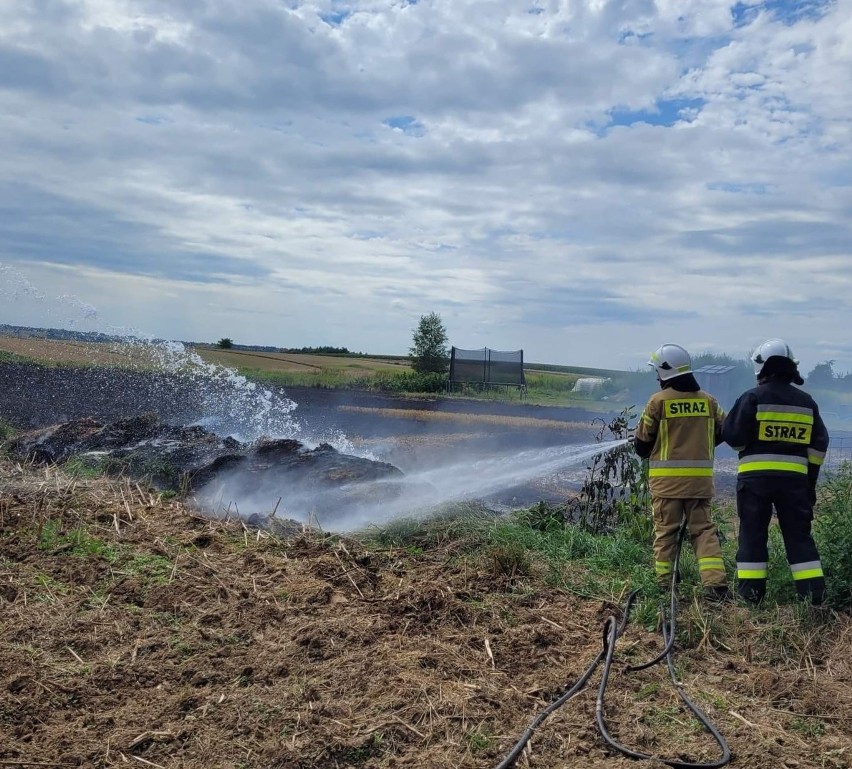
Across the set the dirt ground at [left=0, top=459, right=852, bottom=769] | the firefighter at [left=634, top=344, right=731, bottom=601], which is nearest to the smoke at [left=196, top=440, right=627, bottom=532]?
the dirt ground at [left=0, top=459, right=852, bottom=769]

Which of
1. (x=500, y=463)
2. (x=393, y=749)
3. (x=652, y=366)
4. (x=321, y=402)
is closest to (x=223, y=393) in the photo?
(x=321, y=402)

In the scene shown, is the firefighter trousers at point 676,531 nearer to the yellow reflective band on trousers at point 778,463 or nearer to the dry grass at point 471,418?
the yellow reflective band on trousers at point 778,463

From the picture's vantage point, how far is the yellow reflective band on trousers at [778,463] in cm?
562

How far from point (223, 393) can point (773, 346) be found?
18.0 m

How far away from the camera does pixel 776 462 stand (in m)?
5.65

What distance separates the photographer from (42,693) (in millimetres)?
4094

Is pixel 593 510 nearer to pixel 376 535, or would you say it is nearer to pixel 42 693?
pixel 376 535

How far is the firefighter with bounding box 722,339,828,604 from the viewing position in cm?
559

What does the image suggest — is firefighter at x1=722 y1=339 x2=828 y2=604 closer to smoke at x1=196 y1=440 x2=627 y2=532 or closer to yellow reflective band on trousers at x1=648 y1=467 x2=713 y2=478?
yellow reflective band on trousers at x1=648 y1=467 x2=713 y2=478

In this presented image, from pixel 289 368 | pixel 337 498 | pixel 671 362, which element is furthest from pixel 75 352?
pixel 671 362

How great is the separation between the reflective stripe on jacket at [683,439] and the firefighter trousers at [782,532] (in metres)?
0.34

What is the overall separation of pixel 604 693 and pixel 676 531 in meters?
2.09

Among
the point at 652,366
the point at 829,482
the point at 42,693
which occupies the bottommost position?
the point at 42,693

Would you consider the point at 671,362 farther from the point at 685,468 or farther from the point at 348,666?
the point at 348,666
